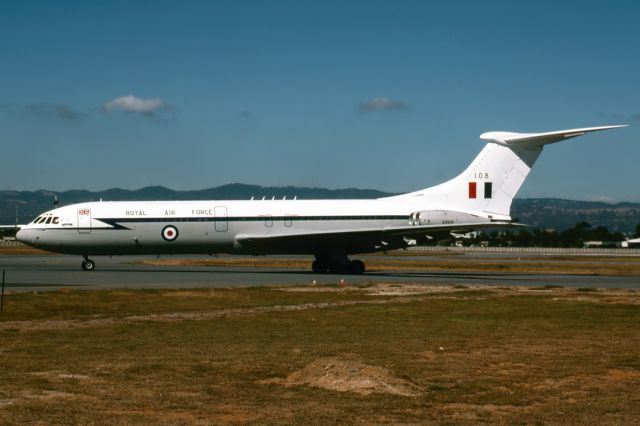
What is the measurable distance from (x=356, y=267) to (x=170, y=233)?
1033cm

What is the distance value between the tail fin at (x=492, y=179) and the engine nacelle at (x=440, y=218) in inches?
36.6

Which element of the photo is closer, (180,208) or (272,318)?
(272,318)

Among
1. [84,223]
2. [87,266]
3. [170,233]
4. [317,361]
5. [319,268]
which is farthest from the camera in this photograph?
[87,266]

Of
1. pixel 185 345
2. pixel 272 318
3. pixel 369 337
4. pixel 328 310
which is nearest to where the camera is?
pixel 185 345

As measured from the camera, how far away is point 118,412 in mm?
11297

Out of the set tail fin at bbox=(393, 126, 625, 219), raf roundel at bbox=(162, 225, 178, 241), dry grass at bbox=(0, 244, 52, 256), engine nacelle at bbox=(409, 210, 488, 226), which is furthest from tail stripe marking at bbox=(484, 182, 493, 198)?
dry grass at bbox=(0, 244, 52, 256)

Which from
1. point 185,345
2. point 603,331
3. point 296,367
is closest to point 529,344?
point 603,331

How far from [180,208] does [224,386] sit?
35.8m

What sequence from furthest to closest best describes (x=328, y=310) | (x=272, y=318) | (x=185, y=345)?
1. (x=328, y=310)
2. (x=272, y=318)
3. (x=185, y=345)

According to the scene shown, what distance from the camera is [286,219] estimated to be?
160ft

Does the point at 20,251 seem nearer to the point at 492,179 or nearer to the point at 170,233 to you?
the point at 170,233

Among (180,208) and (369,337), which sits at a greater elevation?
(180,208)

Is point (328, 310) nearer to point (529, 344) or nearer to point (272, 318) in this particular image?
point (272, 318)

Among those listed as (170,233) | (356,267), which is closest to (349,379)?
(356,267)
